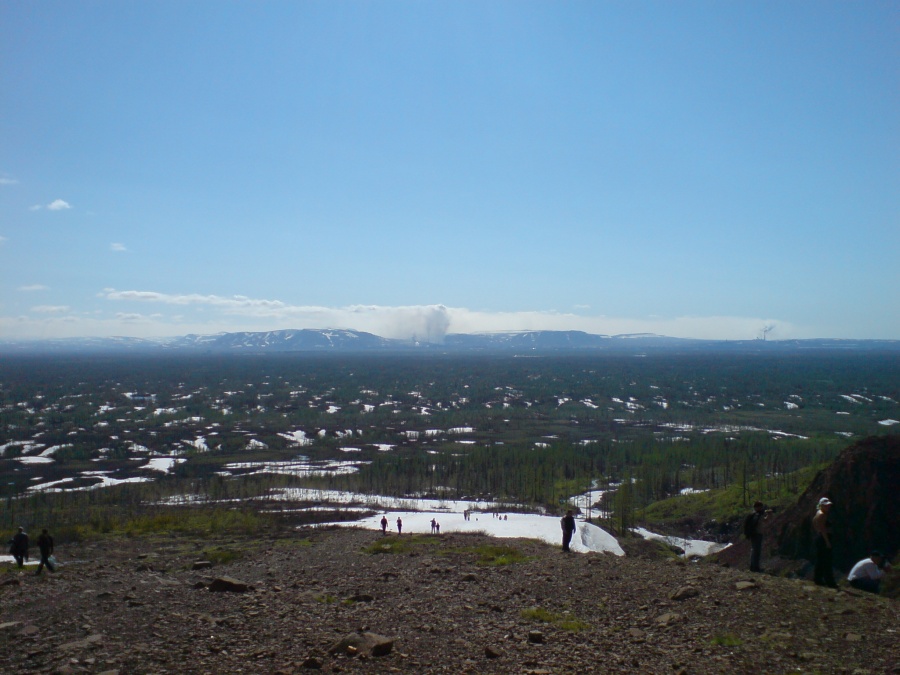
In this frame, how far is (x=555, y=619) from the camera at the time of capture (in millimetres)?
10570

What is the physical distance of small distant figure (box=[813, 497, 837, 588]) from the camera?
37.1 ft

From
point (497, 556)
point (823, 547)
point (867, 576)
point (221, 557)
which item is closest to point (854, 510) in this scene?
point (867, 576)

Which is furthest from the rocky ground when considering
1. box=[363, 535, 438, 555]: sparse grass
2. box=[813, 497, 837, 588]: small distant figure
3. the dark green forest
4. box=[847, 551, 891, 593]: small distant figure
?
the dark green forest

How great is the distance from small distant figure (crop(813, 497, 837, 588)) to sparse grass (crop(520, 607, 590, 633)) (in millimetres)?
4837

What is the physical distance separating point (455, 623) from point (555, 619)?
1.71 metres

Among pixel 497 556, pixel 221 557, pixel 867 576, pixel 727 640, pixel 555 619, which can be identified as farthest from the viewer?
pixel 221 557

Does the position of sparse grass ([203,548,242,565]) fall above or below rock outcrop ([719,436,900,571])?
below

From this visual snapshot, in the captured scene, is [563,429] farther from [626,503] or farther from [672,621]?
[672,621]

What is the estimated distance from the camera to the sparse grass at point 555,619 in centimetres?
1007

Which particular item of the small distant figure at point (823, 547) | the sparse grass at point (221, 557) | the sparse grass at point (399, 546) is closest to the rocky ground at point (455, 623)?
the small distant figure at point (823, 547)

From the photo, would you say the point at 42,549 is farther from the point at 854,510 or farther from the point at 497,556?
the point at 854,510

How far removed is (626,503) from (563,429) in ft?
239

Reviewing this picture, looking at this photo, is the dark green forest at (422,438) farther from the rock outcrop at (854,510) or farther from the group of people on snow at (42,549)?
the group of people on snow at (42,549)

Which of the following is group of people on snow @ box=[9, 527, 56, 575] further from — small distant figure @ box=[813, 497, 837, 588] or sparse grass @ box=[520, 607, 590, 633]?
small distant figure @ box=[813, 497, 837, 588]
